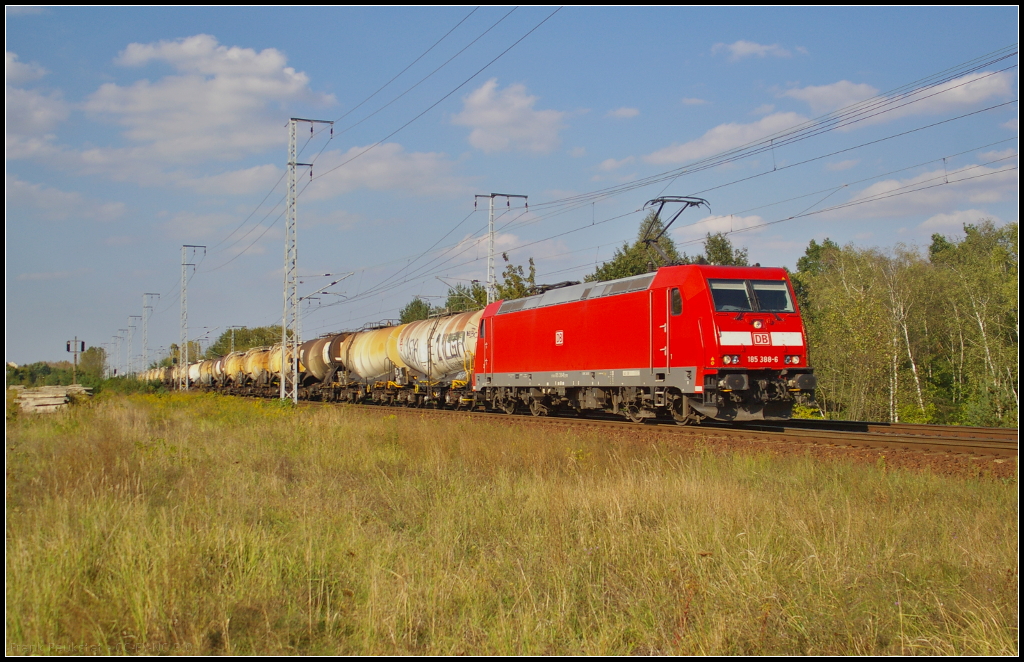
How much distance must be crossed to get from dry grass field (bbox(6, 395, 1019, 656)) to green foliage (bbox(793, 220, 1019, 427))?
26118 millimetres

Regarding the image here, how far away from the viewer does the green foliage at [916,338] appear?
3772 cm

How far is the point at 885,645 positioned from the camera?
16.9ft

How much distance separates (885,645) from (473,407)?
2545 cm

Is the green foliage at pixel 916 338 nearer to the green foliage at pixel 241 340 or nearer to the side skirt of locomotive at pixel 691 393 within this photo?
the side skirt of locomotive at pixel 691 393

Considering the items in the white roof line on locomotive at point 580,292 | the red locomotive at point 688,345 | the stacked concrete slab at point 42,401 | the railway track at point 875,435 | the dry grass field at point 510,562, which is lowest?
the dry grass field at point 510,562

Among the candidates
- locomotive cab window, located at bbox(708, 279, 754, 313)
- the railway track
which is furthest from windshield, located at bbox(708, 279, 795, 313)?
the railway track

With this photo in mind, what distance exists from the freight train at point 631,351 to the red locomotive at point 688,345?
0.09 ft

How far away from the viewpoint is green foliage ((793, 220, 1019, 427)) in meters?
37.7

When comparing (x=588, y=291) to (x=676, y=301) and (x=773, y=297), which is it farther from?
(x=773, y=297)

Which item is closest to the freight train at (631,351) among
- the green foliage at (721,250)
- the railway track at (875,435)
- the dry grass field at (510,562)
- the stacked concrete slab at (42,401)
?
the railway track at (875,435)

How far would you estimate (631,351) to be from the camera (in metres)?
18.8

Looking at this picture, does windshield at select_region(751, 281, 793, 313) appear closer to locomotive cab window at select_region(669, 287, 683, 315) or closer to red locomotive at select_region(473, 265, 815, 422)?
red locomotive at select_region(473, 265, 815, 422)

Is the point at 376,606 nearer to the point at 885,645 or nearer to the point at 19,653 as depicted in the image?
the point at 19,653

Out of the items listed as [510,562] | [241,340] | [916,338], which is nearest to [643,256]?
[916,338]
